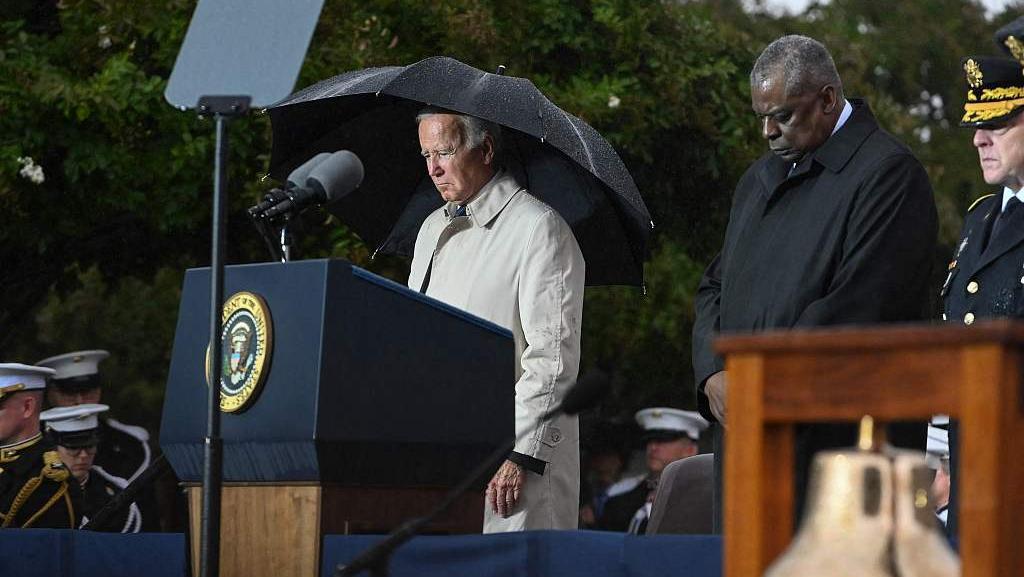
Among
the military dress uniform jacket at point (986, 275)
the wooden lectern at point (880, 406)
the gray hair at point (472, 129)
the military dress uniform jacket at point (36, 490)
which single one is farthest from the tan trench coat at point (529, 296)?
the military dress uniform jacket at point (36, 490)

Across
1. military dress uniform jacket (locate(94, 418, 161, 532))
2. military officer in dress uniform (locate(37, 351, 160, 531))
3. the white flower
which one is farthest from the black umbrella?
military dress uniform jacket (locate(94, 418, 161, 532))

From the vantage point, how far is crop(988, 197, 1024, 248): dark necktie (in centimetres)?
432

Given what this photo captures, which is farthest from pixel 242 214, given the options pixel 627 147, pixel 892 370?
pixel 892 370

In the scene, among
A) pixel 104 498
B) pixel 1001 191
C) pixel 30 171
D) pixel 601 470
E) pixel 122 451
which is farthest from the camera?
pixel 601 470

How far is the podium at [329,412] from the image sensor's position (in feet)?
11.4

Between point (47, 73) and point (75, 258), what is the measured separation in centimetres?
154

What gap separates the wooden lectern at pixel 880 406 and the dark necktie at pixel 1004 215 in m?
2.74

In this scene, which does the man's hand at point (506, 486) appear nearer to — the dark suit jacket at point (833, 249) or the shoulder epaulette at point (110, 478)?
the dark suit jacket at point (833, 249)

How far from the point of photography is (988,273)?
4.31m

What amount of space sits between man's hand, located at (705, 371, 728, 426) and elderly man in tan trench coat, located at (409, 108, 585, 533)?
522 millimetres

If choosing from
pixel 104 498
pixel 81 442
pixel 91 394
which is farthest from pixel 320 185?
pixel 91 394

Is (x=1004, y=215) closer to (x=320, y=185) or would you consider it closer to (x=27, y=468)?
(x=320, y=185)

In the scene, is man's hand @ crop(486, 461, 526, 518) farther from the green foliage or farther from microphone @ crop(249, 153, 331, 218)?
the green foliage

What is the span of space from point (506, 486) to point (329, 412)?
1111 millimetres
